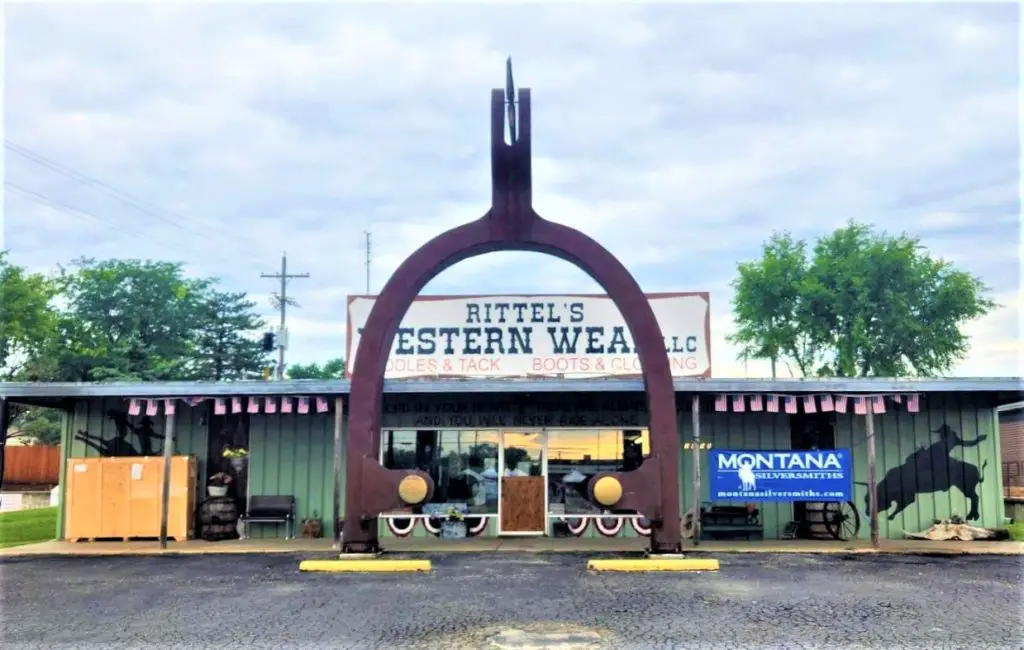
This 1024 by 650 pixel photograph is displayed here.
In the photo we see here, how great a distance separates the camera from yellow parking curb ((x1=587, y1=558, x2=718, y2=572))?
11.0m

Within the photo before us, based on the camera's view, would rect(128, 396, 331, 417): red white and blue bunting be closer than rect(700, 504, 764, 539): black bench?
Yes

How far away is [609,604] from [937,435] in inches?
354

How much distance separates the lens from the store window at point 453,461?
606 inches

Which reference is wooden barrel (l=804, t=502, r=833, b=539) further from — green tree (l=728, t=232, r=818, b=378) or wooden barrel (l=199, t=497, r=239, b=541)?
green tree (l=728, t=232, r=818, b=378)

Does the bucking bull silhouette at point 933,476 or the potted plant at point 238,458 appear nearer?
the bucking bull silhouette at point 933,476

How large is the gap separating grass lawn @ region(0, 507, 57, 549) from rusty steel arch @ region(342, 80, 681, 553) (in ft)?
24.7

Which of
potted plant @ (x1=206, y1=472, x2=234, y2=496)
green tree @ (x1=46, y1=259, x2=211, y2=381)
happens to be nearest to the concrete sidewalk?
potted plant @ (x1=206, y1=472, x2=234, y2=496)

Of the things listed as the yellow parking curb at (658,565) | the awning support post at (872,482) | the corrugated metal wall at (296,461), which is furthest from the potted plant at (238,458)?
the awning support post at (872,482)

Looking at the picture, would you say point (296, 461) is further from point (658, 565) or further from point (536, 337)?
point (658, 565)

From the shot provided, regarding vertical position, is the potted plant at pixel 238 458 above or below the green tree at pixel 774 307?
below

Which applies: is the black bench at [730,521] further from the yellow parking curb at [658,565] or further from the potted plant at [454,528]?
the potted plant at [454,528]

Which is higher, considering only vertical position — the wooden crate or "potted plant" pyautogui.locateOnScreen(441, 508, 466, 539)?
the wooden crate

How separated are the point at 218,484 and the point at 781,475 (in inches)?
380

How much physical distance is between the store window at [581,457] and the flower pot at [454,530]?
5.16 ft
